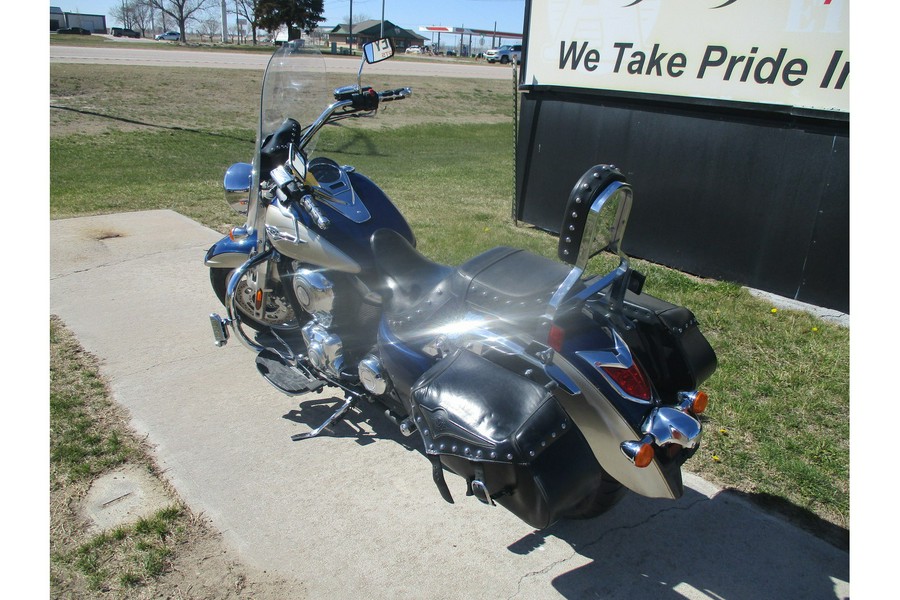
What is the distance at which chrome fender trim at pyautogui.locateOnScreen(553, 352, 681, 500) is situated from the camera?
227 centimetres

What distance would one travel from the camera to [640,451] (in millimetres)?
2168

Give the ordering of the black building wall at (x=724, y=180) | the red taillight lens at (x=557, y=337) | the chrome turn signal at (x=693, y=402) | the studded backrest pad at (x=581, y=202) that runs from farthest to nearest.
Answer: the black building wall at (x=724, y=180)
the chrome turn signal at (x=693, y=402)
the red taillight lens at (x=557, y=337)
the studded backrest pad at (x=581, y=202)

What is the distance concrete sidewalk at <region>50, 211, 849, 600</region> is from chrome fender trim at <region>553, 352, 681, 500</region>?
1.52ft

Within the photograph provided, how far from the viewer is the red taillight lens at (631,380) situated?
2297mm

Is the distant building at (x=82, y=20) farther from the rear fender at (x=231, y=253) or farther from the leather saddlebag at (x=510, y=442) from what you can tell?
the leather saddlebag at (x=510, y=442)

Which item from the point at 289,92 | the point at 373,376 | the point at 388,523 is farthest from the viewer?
the point at 289,92

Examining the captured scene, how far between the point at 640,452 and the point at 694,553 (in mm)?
823

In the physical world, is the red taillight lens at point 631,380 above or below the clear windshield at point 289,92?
below

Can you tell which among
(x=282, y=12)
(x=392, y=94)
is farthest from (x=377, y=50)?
(x=282, y=12)

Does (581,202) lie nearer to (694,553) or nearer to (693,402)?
(693,402)

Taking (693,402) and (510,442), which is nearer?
(510,442)

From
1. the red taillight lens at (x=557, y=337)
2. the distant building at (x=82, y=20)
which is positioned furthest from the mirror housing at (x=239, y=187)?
the distant building at (x=82, y=20)

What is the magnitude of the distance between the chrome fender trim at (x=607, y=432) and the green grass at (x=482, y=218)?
3.18 feet

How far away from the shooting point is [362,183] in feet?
11.5
